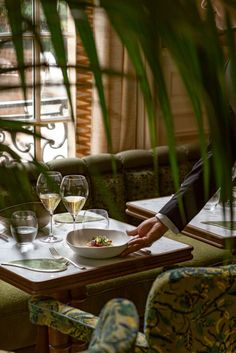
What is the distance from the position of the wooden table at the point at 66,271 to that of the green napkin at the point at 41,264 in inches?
0.8

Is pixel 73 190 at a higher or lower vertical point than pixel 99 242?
higher

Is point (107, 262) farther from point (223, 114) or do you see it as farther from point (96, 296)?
point (223, 114)

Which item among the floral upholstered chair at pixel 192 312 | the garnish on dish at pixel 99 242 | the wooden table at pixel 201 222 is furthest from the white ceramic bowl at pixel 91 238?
the floral upholstered chair at pixel 192 312

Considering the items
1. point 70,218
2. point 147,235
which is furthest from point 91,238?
point 70,218

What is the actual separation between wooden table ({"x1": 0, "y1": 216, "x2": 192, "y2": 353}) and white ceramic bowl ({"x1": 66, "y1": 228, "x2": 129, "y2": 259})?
0.08 feet

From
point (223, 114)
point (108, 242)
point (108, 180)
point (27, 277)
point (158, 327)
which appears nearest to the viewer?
point (223, 114)

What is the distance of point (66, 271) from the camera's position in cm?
271

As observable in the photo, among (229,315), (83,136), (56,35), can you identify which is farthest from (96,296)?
(56,35)

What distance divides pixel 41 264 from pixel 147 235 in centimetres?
38

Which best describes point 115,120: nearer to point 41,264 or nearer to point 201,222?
point 201,222

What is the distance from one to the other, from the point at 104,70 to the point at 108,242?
2.48 meters

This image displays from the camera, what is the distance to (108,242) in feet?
9.46

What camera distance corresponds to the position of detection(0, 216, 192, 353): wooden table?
2.67 metres

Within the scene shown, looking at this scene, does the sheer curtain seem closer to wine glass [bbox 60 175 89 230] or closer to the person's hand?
wine glass [bbox 60 175 89 230]
